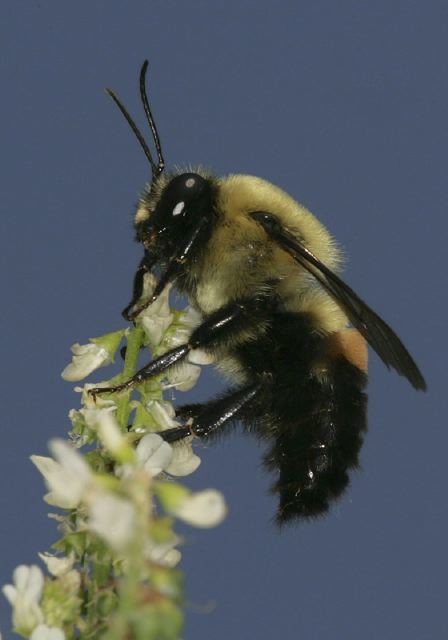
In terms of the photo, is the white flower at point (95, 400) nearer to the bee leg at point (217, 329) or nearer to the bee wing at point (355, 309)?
the bee leg at point (217, 329)

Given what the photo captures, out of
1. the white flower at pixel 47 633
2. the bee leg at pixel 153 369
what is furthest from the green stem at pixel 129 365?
the white flower at pixel 47 633

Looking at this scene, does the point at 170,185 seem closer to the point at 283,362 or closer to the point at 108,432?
the point at 283,362

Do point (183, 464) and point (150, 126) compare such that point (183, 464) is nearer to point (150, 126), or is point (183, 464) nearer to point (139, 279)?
point (139, 279)

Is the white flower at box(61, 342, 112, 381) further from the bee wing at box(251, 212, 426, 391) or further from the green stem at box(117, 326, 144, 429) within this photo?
the bee wing at box(251, 212, 426, 391)

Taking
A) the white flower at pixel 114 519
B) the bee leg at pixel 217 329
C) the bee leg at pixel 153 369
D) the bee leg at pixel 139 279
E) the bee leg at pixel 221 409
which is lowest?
the white flower at pixel 114 519

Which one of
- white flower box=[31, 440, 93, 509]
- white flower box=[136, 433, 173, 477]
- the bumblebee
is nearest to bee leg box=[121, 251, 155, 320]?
the bumblebee

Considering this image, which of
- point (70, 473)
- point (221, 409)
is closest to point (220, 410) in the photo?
point (221, 409)
